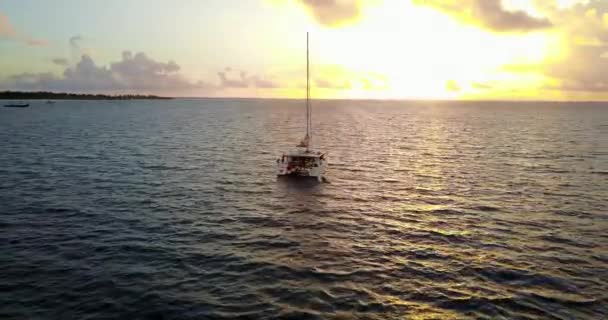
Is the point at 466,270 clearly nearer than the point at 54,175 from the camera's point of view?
Yes

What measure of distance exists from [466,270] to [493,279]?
1596 millimetres

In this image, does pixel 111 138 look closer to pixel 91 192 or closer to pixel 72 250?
pixel 91 192

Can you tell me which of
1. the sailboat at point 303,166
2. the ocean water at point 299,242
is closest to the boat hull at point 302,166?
Answer: the sailboat at point 303,166

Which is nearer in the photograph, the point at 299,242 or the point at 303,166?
the point at 299,242

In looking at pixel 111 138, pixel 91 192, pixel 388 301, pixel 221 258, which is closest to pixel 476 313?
pixel 388 301

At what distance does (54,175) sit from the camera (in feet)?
161

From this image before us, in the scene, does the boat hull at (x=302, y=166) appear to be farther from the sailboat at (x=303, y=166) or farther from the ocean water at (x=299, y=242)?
the ocean water at (x=299, y=242)

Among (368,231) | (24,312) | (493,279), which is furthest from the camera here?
(368,231)

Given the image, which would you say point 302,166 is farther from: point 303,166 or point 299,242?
point 299,242

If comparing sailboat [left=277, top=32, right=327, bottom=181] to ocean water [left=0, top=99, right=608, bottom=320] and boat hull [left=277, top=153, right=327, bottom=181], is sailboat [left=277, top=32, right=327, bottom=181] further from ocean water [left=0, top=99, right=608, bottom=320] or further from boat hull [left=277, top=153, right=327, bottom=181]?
ocean water [left=0, top=99, right=608, bottom=320]

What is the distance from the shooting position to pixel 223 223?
32.9m

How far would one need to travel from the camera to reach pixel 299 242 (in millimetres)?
29047

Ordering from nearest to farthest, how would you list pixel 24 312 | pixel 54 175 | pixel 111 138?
pixel 24 312 < pixel 54 175 < pixel 111 138

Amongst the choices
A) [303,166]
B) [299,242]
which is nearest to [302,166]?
[303,166]
